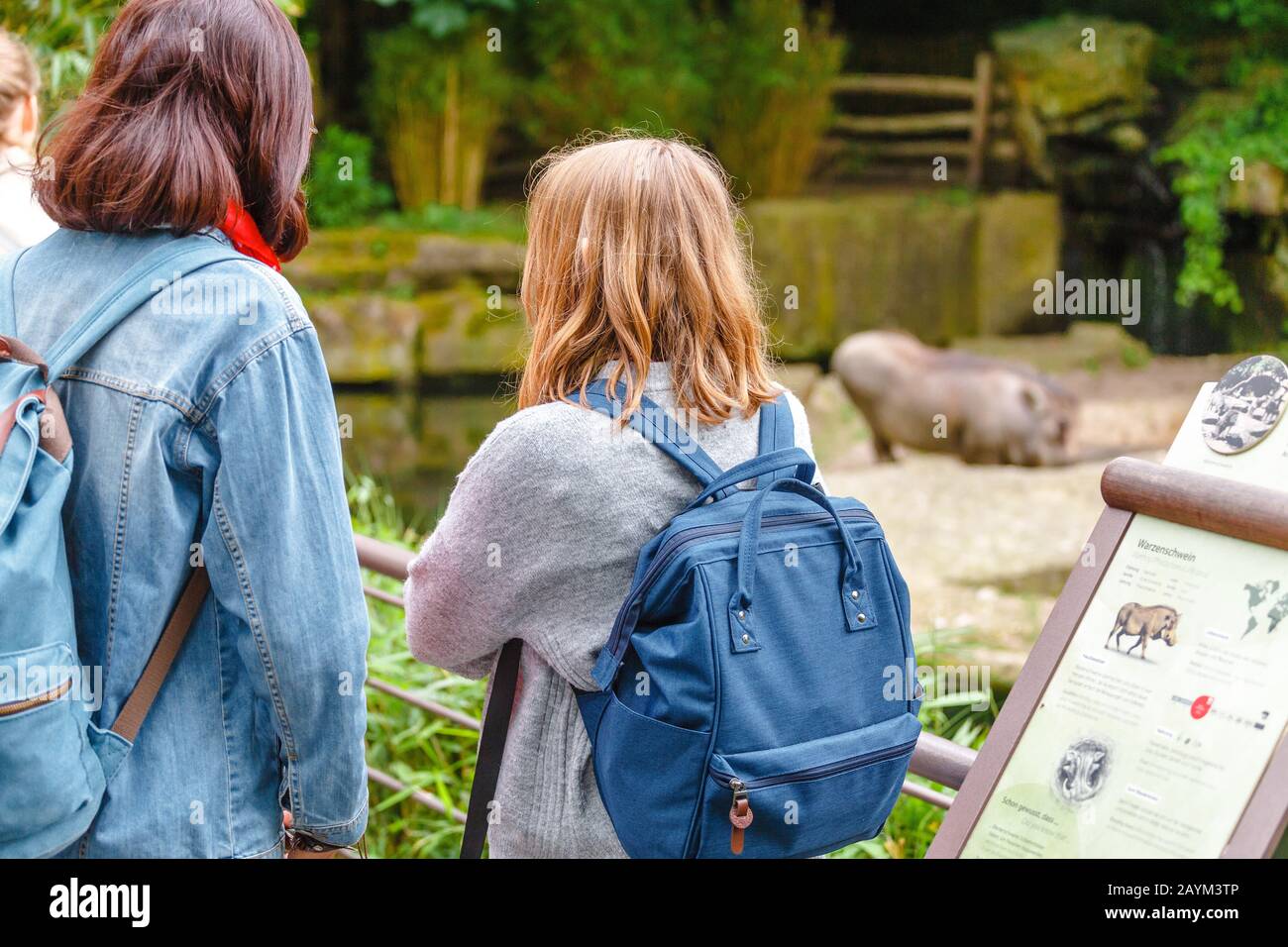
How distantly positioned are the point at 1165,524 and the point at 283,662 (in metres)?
1.03

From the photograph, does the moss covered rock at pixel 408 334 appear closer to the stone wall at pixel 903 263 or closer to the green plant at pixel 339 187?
the stone wall at pixel 903 263

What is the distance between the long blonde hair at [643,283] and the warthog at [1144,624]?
500 mm

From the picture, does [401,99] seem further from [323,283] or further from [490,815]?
[490,815]

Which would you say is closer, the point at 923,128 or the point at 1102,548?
the point at 1102,548

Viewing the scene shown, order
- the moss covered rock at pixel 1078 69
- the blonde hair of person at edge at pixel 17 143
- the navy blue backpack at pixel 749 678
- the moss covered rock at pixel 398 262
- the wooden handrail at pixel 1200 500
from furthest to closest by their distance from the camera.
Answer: the moss covered rock at pixel 1078 69 < the moss covered rock at pixel 398 262 < the blonde hair of person at edge at pixel 17 143 < the wooden handrail at pixel 1200 500 < the navy blue backpack at pixel 749 678

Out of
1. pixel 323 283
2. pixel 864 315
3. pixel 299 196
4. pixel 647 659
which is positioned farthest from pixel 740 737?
pixel 864 315

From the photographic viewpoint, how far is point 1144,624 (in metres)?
1.49

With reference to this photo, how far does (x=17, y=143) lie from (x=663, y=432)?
1.51 m

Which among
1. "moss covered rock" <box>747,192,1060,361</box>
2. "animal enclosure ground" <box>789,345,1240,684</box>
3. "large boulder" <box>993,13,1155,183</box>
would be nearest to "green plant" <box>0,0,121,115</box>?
"animal enclosure ground" <box>789,345,1240,684</box>

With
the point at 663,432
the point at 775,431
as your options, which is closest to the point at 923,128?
the point at 775,431

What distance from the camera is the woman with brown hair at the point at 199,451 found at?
4.10ft
